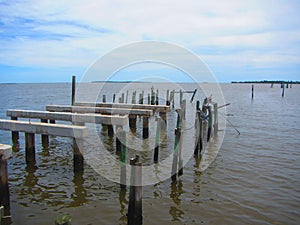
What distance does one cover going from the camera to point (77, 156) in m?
9.05

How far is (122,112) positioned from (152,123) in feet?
23.3

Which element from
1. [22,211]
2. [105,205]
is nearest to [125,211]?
[105,205]

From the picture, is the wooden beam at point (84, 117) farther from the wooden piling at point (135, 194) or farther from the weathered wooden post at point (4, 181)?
the wooden piling at point (135, 194)

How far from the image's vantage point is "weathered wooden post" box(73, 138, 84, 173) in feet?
28.8

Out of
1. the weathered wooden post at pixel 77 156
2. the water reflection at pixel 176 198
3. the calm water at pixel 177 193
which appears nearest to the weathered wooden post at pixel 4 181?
the calm water at pixel 177 193

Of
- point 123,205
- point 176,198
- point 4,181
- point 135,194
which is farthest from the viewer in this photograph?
point 176,198

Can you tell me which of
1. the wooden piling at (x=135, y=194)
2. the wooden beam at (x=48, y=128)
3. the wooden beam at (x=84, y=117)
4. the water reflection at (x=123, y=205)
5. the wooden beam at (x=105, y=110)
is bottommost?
the water reflection at (x=123, y=205)

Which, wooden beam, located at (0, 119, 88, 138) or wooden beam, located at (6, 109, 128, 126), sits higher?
wooden beam, located at (6, 109, 128, 126)

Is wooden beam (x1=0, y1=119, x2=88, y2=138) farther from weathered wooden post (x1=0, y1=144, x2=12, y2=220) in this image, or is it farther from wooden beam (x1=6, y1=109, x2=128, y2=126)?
weathered wooden post (x1=0, y1=144, x2=12, y2=220)

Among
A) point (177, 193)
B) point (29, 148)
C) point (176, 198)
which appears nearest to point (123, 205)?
point (176, 198)

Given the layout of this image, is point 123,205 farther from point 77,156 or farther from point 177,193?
point 77,156

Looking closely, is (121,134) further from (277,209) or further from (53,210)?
(277,209)

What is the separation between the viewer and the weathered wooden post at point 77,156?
8789mm

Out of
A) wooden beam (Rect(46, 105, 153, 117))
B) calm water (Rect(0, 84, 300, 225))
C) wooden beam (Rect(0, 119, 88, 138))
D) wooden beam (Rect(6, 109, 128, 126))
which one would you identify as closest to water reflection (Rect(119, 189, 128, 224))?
calm water (Rect(0, 84, 300, 225))
